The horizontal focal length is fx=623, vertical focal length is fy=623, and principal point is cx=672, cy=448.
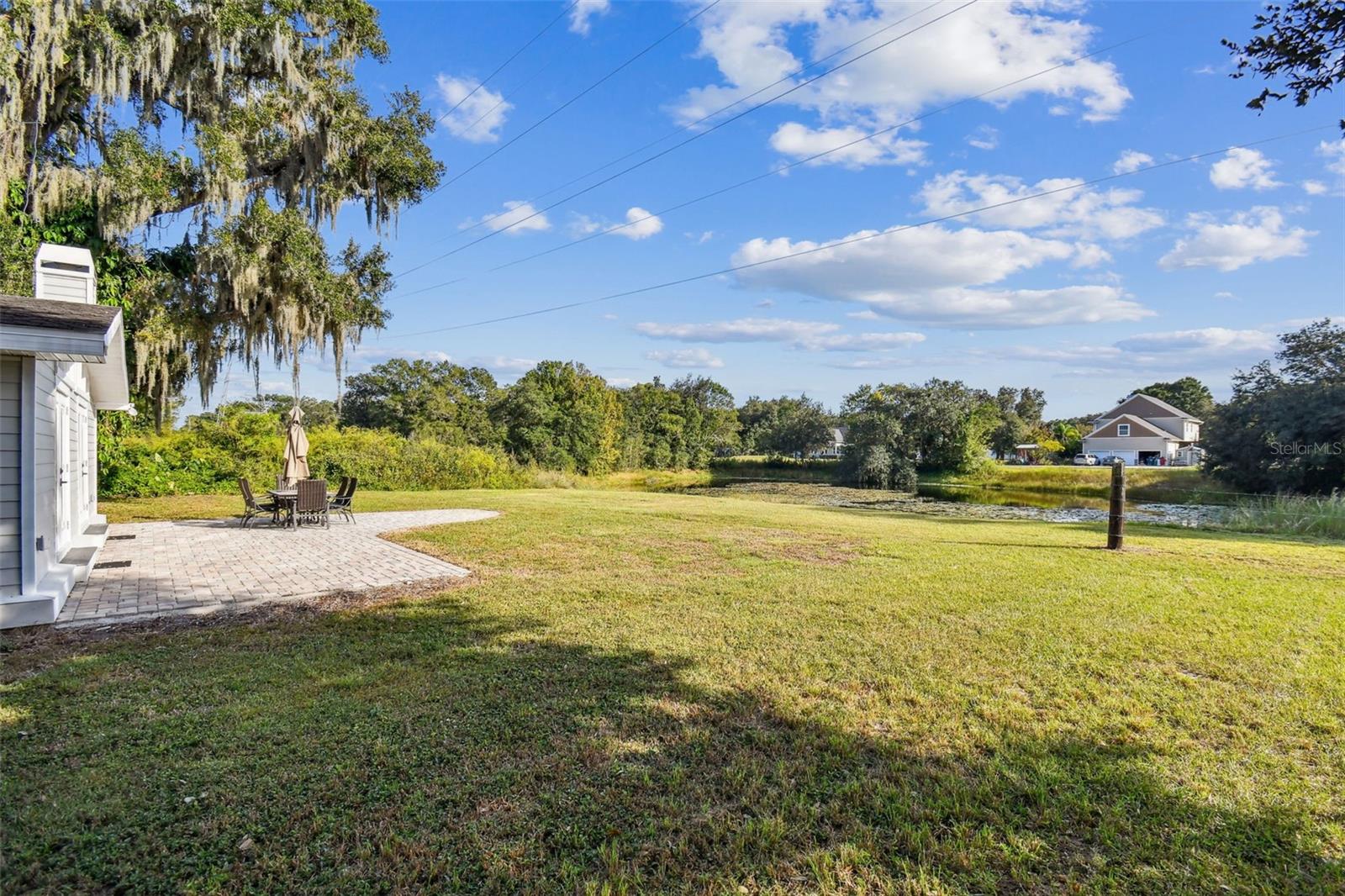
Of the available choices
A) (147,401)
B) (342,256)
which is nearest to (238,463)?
(147,401)

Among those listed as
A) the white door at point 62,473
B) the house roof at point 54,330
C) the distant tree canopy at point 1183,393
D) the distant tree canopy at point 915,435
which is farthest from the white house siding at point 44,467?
the distant tree canopy at point 1183,393

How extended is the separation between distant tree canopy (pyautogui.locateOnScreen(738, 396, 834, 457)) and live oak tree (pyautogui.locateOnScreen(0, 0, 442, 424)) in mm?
46289

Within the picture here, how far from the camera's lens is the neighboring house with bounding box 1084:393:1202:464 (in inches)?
1795

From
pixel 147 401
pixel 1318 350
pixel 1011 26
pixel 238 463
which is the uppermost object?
pixel 1011 26

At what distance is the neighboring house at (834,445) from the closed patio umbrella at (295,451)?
49124 millimetres

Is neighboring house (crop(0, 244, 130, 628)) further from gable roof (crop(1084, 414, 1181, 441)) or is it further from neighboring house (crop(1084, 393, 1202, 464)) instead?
gable roof (crop(1084, 414, 1181, 441))

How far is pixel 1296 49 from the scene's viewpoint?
2.68 metres

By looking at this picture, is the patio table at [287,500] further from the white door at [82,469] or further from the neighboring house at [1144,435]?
the neighboring house at [1144,435]

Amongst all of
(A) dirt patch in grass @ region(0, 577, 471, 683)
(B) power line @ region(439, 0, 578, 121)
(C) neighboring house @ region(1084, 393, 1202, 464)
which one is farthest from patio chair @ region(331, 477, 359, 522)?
(C) neighboring house @ region(1084, 393, 1202, 464)

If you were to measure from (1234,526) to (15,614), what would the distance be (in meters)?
19.5

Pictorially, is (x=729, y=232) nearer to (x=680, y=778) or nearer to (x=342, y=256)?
(x=342, y=256)

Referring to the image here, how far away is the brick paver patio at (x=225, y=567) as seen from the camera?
5734mm

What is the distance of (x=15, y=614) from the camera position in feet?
16.1

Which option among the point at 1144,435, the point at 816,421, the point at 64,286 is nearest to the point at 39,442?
the point at 64,286
